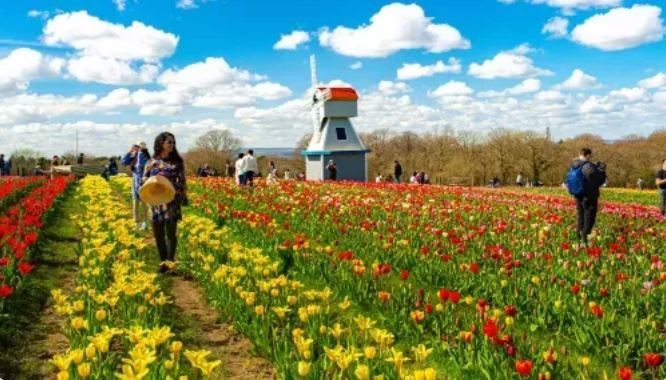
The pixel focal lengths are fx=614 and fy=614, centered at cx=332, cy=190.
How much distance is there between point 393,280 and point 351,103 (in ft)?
140

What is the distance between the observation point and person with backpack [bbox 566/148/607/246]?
11703 mm

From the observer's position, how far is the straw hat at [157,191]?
850cm

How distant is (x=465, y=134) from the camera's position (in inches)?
4016

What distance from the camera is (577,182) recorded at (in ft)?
38.9

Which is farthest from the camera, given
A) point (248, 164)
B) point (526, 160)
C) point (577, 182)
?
point (526, 160)

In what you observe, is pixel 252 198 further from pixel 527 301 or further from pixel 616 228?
pixel 527 301

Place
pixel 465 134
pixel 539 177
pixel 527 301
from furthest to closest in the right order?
1. pixel 465 134
2. pixel 539 177
3. pixel 527 301

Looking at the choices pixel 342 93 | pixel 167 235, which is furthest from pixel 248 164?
pixel 342 93

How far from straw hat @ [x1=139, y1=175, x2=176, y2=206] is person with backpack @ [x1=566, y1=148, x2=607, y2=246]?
7557mm

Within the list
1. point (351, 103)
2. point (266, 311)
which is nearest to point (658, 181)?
point (266, 311)

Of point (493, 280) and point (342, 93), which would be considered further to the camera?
point (342, 93)

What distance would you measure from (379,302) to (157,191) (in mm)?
3766

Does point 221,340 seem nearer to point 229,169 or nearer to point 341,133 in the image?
point 229,169

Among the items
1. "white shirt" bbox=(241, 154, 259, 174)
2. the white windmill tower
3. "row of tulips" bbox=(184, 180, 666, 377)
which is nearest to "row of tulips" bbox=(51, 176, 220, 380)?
"row of tulips" bbox=(184, 180, 666, 377)
